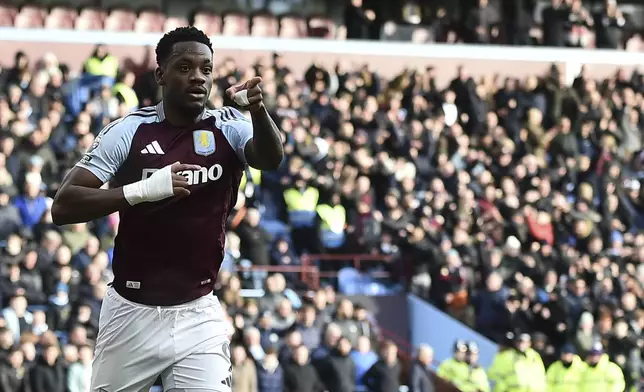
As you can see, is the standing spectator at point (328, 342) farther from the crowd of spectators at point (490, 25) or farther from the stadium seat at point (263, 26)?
the crowd of spectators at point (490, 25)

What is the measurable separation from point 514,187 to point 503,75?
582 centimetres

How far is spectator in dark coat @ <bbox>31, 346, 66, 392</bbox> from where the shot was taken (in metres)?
13.4

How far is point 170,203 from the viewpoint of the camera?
236 inches

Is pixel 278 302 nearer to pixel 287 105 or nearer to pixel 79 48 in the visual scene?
pixel 287 105

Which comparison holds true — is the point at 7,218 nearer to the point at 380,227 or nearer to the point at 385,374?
the point at 385,374

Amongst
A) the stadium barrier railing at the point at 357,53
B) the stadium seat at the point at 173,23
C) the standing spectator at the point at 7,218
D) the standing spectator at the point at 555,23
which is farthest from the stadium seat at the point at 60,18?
the standing spectator at the point at 555,23

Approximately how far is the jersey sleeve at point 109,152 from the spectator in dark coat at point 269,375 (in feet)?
27.4

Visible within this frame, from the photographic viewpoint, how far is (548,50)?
26.1 metres

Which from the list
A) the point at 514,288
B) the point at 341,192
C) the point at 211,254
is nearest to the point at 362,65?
the point at 341,192

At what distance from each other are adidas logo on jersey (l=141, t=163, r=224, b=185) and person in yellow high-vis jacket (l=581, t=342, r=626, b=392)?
10.5m

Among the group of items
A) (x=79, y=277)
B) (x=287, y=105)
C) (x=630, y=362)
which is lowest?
(x=630, y=362)

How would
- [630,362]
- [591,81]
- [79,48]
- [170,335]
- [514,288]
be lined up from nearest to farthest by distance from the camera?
1. [170,335]
2. [630,362]
3. [514,288]
4. [79,48]
5. [591,81]

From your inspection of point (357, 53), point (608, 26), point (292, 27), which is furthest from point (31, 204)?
point (608, 26)

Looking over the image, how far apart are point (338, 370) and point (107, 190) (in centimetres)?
905
